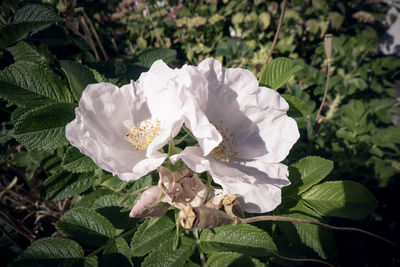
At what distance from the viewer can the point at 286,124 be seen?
87 cm

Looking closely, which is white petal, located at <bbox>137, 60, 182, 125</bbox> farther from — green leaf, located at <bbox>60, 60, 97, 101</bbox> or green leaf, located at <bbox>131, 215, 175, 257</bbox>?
green leaf, located at <bbox>131, 215, 175, 257</bbox>

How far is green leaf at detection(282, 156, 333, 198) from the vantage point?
3.10ft

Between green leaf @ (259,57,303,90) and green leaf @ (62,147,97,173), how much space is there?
68 cm

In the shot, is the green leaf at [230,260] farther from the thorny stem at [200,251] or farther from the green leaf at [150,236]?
the green leaf at [150,236]

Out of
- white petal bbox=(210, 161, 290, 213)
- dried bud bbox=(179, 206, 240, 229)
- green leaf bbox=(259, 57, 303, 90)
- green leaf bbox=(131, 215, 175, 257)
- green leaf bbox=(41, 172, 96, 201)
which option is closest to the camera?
dried bud bbox=(179, 206, 240, 229)

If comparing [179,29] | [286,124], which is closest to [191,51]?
[179,29]

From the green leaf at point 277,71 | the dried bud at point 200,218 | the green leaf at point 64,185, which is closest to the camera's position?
the dried bud at point 200,218

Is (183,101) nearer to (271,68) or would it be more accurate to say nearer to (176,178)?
(176,178)

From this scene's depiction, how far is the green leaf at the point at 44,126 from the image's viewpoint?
0.82 meters

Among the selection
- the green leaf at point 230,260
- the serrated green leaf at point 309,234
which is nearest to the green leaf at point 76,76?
the green leaf at point 230,260

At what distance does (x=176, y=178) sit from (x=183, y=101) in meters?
0.21

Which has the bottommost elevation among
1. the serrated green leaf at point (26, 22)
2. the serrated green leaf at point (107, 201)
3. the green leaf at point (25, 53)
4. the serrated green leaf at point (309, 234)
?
A: the serrated green leaf at point (309, 234)

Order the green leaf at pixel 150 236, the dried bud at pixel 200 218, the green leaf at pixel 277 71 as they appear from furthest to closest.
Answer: the green leaf at pixel 277 71, the green leaf at pixel 150 236, the dried bud at pixel 200 218

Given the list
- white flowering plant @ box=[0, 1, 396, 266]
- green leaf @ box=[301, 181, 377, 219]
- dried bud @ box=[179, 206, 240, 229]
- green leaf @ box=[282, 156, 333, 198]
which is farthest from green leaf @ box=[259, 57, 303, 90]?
dried bud @ box=[179, 206, 240, 229]
